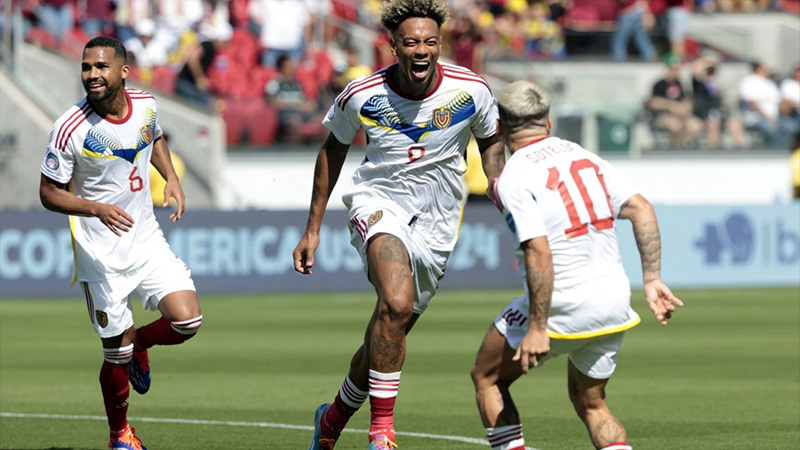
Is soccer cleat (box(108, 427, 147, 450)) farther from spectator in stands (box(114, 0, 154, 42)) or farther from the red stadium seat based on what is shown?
spectator in stands (box(114, 0, 154, 42))

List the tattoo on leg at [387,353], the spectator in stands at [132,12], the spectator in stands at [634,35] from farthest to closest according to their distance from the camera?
1. the spectator in stands at [634,35]
2. the spectator in stands at [132,12]
3. the tattoo on leg at [387,353]

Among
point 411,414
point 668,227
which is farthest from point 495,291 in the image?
point 411,414

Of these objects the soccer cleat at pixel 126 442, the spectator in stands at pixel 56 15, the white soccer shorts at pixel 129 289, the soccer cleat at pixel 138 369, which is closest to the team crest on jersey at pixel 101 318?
the white soccer shorts at pixel 129 289

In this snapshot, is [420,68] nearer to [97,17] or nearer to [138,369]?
[138,369]

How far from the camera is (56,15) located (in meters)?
25.6

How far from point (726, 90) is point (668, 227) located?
6.99m

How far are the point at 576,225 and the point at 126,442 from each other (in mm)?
3348

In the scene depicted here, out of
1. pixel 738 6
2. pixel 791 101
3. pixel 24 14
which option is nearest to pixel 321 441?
pixel 24 14

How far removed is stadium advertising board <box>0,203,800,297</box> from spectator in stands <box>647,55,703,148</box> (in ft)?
11.1

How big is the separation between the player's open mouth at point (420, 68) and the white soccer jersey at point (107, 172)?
1.90 m

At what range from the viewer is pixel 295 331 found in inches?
640

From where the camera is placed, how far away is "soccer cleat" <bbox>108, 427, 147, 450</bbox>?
823 centimetres

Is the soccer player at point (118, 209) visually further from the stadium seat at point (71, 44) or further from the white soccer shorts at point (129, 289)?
the stadium seat at point (71, 44)

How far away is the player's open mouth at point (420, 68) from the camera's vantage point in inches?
295
